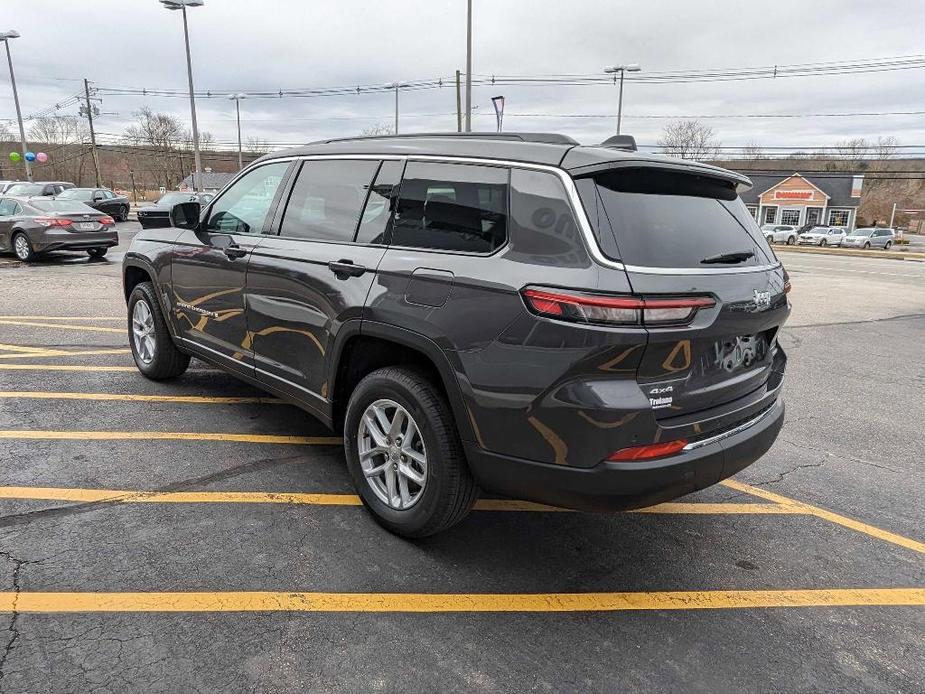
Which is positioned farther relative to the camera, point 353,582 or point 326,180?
point 326,180

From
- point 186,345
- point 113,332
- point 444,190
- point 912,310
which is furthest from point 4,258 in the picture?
point 912,310

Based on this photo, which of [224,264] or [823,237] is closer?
[224,264]

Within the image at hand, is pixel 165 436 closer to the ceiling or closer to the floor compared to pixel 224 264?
closer to the floor

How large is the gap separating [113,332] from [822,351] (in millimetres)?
8409

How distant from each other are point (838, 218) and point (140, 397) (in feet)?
235

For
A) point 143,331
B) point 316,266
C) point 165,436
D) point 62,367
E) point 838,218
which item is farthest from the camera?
point 838,218

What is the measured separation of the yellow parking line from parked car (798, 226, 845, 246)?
49874mm

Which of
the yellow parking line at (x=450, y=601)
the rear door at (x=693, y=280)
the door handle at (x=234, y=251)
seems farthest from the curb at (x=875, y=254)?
the door handle at (x=234, y=251)

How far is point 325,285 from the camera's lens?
333 centimetres

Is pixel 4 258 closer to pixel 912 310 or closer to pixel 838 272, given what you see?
pixel 912 310

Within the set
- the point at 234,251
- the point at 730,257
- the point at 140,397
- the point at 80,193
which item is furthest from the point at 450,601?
the point at 80,193

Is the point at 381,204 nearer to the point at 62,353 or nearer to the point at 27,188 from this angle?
the point at 62,353

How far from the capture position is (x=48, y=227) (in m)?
14.2

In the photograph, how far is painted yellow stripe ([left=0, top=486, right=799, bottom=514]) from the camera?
3.44m
